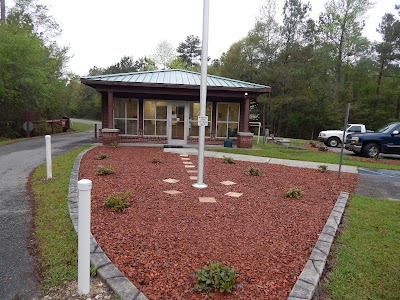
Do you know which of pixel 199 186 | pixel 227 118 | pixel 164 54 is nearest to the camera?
pixel 199 186

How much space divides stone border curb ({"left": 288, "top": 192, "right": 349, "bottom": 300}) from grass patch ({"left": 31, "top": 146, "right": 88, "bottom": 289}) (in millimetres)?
2091

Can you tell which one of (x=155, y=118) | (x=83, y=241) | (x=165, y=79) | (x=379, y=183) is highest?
(x=165, y=79)

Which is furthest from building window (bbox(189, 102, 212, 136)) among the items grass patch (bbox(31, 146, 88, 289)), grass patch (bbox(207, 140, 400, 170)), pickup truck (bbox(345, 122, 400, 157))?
grass patch (bbox(31, 146, 88, 289))

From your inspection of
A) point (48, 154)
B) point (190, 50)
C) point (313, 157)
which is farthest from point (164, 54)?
point (48, 154)

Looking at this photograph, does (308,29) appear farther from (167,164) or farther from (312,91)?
(167,164)

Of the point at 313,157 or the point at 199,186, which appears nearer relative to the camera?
the point at 199,186

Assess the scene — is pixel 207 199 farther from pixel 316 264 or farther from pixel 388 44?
pixel 388 44

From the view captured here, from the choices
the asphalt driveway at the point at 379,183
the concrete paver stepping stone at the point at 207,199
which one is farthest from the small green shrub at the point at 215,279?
the asphalt driveway at the point at 379,183

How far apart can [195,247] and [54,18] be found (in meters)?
28.6

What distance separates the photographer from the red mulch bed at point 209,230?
257cm

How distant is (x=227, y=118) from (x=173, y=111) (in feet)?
9.41

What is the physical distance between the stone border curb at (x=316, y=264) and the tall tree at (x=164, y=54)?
39992mm

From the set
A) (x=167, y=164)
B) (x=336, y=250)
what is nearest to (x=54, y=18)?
(x=167, y=164)

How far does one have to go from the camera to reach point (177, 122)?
46.1 ft
